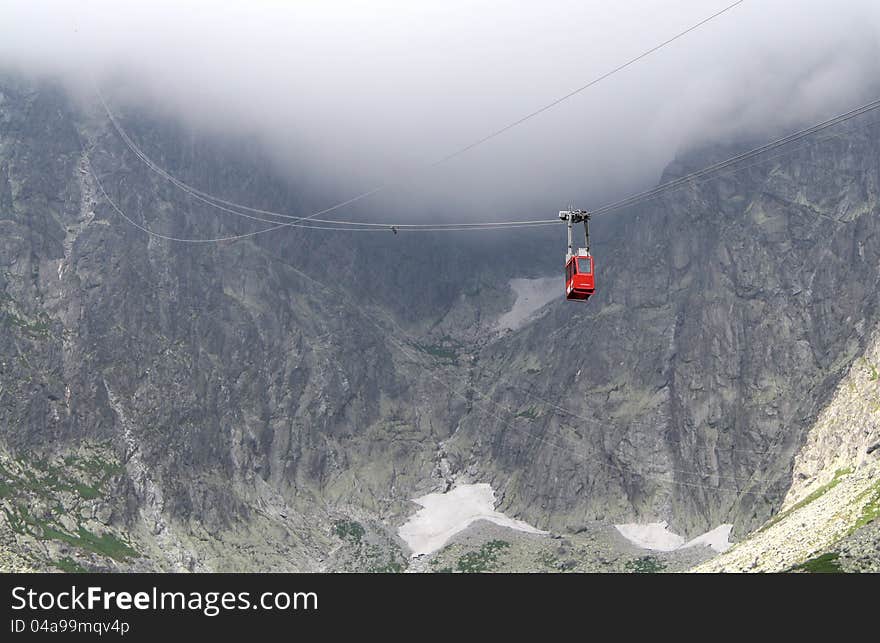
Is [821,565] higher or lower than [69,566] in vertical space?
lower

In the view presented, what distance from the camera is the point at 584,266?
74750mm

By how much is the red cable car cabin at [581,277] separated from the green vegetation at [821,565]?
86.1 meters

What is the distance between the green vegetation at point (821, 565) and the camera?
144500 mm

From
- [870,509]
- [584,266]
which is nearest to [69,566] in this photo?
[870,509]

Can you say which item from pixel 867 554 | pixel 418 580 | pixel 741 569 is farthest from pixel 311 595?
pixel 741 569

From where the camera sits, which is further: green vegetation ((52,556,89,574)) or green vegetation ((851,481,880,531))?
green vegetation ((52,556,89,574))

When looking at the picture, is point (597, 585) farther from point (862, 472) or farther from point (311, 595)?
point (862, 472)

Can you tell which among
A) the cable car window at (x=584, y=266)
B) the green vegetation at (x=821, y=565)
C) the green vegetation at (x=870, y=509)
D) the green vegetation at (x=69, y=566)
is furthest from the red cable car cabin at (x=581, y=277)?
the green vegetation at (x=69, y=566)

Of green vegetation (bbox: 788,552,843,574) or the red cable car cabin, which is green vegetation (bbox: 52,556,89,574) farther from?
the red cable car cabin

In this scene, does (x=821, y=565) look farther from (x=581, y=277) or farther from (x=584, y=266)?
(x=581, y=277)

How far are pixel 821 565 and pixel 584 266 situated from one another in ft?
302

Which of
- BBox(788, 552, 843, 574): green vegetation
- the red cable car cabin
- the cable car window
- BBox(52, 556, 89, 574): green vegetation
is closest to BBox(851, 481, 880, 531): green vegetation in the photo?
BBox(788, 552, 843, 574): green vegetation

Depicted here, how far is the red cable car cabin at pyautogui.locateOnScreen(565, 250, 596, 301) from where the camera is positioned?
242 feet

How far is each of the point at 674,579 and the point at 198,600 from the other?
31.1m
